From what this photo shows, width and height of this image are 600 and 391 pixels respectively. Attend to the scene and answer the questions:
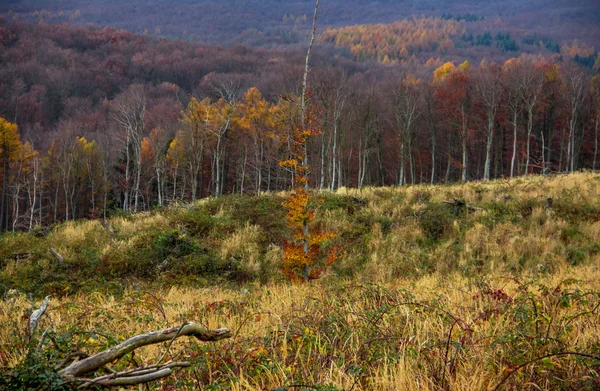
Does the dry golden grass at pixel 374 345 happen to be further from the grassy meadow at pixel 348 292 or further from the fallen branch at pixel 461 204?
the fallen branch at pixel 461 204

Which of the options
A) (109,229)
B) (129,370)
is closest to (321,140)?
(109,229)

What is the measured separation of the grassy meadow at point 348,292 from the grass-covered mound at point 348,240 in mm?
69

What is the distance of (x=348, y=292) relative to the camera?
5.47 m

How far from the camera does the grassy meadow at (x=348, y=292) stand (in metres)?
2.58

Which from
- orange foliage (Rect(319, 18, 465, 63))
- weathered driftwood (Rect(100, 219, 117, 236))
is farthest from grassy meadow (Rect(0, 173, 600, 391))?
orange foliage (Rect(319, 18, 465, 63))

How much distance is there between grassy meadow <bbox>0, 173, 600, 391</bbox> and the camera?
258 centimetres

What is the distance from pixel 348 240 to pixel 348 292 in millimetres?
8547

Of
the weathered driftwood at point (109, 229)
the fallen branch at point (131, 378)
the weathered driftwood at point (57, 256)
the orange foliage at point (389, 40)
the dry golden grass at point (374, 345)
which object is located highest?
the orange foliage at point (389, 40)

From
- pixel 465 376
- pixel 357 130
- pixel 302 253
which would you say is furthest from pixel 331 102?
pixel 465 376

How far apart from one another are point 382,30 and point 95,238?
182 m

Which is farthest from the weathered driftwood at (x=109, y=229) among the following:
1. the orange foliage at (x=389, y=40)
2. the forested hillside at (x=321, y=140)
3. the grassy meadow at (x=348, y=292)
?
the orange foliage at (x=389, y=40)

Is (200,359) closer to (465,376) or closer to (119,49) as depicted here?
(465,376)

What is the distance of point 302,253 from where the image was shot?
9.02 metres

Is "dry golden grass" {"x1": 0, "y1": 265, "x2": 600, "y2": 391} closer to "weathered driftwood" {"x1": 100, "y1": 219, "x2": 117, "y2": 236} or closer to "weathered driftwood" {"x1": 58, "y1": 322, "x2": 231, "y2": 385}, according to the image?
"weathered driftwood" {"x1": 58, "y1": 322, "x2": 231, "y2": 385}
